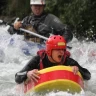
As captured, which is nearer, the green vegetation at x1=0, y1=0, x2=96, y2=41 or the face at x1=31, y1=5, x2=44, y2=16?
the face at x1=31, y1=5, x2=44, y2=16

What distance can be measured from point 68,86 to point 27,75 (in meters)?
0.51

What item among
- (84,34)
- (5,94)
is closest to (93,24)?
(84,34)

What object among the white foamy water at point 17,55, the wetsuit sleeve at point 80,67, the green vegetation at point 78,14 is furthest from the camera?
the green vegetation at point 78,14

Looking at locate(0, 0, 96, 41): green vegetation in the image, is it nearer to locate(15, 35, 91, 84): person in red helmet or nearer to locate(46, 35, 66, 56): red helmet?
locate(15, 35, 91, 84): person in red helmet

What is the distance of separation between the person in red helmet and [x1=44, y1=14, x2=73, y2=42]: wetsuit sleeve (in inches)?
86.9

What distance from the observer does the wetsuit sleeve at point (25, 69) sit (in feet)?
16.9

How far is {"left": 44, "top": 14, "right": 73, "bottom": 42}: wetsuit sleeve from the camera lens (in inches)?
301

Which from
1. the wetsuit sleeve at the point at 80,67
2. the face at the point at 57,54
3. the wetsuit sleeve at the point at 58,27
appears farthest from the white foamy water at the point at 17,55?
the face at the point at 57,54

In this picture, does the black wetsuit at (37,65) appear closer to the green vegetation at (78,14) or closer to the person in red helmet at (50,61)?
the person in red helmet at (50,61)

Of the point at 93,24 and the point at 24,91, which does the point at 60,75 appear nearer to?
the point at 24,91

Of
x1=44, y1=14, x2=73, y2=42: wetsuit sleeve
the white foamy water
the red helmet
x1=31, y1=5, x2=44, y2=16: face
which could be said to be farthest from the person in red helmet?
x1=31, y1=5, x2=44, y2=16: face

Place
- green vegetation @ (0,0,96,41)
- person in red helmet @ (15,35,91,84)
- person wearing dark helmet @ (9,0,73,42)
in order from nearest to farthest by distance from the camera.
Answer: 1. person in red helmet @ (15,35,91,84)
2. person wearing dark helmet @ (9,0,73,42)
3. green vegetation @ (0,0,96,41)

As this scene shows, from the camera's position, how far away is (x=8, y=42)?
877 cm

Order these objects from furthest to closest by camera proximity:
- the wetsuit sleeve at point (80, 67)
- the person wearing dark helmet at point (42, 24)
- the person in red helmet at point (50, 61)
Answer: the person wearing dark helmet at point (42, 24) → the wetsuit sleeve at point (80, 67) → the person in red helmet at point (50, 61)
